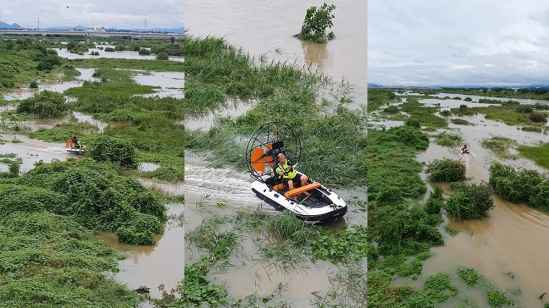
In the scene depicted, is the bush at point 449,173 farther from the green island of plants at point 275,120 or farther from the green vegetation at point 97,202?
the green vegetation at point 97,202

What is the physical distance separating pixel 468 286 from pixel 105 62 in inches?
852

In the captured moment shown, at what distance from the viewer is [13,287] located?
168 inches

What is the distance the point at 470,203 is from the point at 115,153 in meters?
5.97

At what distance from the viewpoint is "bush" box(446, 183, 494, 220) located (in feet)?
19.5

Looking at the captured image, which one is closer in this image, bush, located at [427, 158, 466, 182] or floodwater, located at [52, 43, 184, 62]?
bush, located at [427, 158, 466, 182]

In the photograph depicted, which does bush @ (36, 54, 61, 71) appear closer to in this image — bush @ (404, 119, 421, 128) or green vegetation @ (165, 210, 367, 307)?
bush @ (404, 119, 421, 128)

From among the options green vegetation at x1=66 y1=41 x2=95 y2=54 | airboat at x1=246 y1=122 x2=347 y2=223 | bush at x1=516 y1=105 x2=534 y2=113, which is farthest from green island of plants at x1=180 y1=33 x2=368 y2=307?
green vegetation at x1=66 y1=41 x2=95 y2=54

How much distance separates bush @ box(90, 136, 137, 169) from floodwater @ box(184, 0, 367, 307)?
51.3 inches

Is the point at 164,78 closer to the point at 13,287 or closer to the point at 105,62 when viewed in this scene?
the point at 105,62

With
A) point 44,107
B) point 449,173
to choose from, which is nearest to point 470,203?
point 449,173

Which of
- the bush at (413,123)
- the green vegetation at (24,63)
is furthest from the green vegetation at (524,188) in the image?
the green vegetation at (24,63)

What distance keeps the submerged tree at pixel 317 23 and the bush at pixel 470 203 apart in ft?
27.3

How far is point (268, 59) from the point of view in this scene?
11.8m

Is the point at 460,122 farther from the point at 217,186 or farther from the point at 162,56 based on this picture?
the point at 162,56
